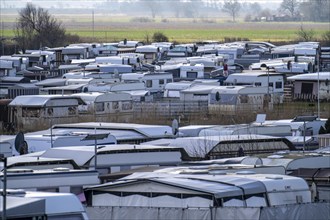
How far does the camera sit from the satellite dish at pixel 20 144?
40.5 ft

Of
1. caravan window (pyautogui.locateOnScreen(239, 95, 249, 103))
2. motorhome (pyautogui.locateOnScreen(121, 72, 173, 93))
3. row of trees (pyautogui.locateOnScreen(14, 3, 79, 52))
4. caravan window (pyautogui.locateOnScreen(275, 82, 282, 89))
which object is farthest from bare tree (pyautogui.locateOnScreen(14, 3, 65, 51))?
caravan window (pyautogui.locateOnScreen(239, 95, 249, 103))

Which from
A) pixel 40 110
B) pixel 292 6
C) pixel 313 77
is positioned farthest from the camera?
pixel 292 6

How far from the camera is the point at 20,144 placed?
12.7 metres

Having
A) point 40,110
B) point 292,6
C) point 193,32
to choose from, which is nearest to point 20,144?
point 40,110

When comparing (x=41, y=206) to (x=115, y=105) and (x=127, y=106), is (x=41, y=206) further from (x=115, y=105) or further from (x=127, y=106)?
(x=127, y=106)

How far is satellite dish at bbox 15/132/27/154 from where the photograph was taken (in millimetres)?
12352

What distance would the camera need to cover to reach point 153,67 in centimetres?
3275

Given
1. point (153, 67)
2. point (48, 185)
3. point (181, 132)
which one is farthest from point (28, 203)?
point (153, 67)

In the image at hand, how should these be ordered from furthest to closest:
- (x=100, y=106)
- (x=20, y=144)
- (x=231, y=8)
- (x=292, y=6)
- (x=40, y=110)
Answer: (x=231, y=8), (x=292, y=6), (x=100, y=106), (x=40, y=110), (x=20, y=144)

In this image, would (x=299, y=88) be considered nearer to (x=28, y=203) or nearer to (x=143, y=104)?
(x=143, y=104)

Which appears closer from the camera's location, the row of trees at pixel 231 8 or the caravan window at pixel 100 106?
the caravan window at pixel 100 106

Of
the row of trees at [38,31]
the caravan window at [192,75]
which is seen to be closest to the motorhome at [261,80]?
the caravan window at [192,75]

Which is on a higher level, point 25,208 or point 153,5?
point 25,208

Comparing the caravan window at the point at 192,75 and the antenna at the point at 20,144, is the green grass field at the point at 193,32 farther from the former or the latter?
the antenna at the point at 20,144
